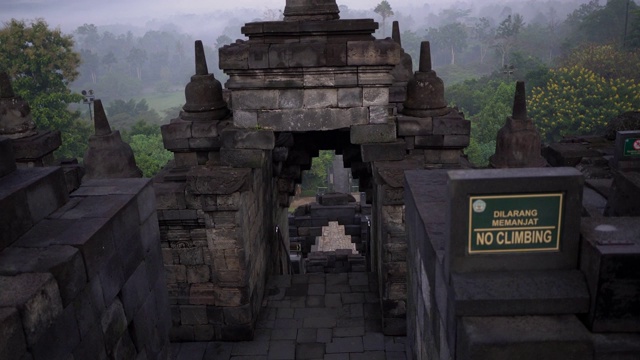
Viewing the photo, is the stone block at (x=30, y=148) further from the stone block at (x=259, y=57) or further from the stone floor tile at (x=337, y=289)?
the stone floor tile at (x=337, y=289)

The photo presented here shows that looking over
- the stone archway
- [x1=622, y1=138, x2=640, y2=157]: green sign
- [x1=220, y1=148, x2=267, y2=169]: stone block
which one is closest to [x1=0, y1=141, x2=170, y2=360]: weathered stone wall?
the stone archway

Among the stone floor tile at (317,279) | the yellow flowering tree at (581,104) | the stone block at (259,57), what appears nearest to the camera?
the stone block at (259,57)

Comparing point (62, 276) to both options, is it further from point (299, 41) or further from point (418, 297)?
point (299, 41)

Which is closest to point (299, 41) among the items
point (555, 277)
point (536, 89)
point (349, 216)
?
point (555, 277)

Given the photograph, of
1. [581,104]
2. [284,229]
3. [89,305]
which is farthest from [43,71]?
[581,104]

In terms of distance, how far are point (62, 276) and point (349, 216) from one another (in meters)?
13.6

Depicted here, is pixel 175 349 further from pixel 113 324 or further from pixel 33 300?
pixel 33 300

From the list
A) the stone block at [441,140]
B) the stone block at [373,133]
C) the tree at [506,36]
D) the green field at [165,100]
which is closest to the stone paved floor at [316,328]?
the stone block at [441,140]

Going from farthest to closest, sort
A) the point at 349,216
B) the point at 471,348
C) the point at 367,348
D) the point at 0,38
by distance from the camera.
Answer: the point at 0,38 → the point at 349,216 → the point at 367,348 → the point at 471,348

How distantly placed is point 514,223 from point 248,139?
4.77 meters

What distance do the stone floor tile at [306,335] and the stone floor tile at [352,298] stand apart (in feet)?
3.23

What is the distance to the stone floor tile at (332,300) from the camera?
8.55 metres

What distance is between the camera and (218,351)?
24.4ft

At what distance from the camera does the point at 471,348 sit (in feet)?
8.87
